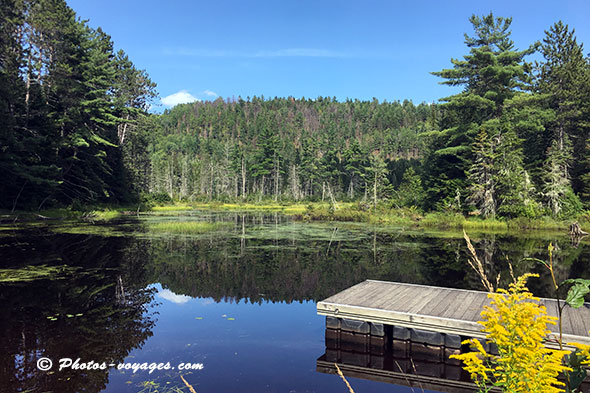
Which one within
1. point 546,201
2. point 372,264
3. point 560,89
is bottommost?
point 372,264

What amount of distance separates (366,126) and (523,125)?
117 metres

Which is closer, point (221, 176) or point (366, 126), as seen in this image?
point (221, 176)

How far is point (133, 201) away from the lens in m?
51.5

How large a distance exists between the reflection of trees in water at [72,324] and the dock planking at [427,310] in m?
4.21

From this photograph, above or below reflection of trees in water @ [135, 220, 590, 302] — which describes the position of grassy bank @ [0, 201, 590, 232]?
above

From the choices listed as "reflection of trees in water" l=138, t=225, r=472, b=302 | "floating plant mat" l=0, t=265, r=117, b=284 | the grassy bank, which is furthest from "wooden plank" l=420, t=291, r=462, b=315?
the grassy bank

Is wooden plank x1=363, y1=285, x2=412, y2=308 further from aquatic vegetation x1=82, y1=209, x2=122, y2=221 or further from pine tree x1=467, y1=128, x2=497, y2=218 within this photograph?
aquatic vegetation x1=82, y1=209, x2=122, y2=221

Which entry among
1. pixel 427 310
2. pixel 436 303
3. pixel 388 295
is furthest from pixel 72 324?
pixel 436 303

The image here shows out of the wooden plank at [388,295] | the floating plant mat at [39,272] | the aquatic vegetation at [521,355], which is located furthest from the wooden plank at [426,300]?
the floating plant mat at [39,272]

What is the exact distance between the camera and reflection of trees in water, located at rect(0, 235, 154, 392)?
599 cm

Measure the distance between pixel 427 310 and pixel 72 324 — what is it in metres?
7.42

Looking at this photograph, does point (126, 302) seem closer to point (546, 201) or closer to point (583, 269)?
point (583, 269)

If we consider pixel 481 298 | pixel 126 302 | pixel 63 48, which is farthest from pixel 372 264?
pixel 63 48

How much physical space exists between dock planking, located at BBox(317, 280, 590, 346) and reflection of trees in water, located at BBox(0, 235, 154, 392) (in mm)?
4214
